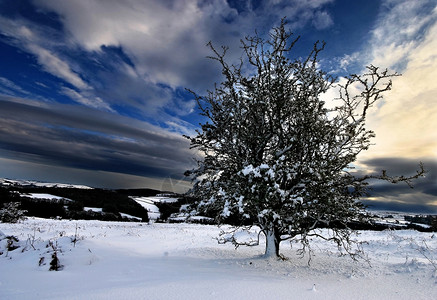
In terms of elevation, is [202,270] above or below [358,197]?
below

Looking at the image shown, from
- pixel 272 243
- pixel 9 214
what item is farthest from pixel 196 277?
pixel 9 214

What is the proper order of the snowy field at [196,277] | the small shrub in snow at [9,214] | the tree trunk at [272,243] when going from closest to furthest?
the snowy field at [196,277] → the tree trunk at [272,243] → the small shrub in snow at [9,214]

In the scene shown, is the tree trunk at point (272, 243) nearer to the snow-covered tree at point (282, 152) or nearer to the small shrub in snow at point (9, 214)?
the snow-covered tree at point (282, 152)

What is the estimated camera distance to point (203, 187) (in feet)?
31.7

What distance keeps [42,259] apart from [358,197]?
35.0ft

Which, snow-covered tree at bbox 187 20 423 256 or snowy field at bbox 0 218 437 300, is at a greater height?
snow-covered tree at bbox 187 20 423 256

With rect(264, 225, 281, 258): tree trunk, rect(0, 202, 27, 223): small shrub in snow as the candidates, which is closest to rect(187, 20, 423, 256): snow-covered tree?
rect(264, 225, 281, 258): tree trunk

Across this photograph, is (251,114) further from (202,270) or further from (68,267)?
(68,267)

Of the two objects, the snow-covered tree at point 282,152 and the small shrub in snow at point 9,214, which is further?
the small shrub in snow at point 9,214

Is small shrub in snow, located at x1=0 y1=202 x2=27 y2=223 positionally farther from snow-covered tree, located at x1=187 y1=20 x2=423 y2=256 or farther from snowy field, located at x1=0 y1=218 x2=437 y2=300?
snow-covered tree, located at x1=187 y1=20 x2=423 y2=256

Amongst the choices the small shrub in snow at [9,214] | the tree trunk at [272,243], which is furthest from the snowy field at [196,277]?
the small shrub in snow at [9,214]

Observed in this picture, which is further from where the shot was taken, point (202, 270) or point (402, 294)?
point (202, 270)

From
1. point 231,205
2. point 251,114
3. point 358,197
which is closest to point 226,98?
point 251,114

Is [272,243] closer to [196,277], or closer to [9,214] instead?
[196,277]
